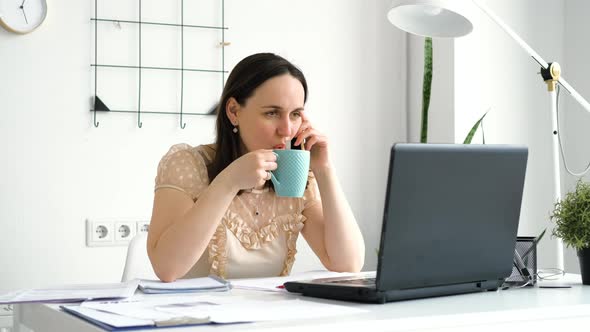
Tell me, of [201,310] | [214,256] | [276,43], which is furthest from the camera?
[276,43]

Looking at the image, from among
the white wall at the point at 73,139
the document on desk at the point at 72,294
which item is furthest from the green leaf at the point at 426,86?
the document on desk at the point at 72,294

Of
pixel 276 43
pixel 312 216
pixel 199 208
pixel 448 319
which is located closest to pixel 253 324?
pixel 448 319

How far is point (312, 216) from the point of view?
6.49ft

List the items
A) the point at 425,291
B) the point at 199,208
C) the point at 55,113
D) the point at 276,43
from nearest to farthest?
the point at 425,291 < the point at 199,208 < the point at 55,113 < the point at 276,43

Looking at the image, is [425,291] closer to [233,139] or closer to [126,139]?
[233,139]

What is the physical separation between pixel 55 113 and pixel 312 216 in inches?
43.7

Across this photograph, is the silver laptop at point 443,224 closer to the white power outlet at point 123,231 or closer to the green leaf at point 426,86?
the white power outlet at point 123,231

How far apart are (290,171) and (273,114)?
346mm

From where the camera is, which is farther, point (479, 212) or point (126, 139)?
point (126, 139)

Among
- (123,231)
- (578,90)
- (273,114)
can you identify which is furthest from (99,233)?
(578,90)

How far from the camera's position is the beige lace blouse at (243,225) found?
72.4 inches

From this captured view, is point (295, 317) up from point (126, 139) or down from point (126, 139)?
down

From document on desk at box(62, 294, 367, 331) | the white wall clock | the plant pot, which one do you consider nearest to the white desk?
document on desk at box(62, 294, 367, 331)

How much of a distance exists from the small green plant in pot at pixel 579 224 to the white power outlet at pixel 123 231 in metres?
1.64
